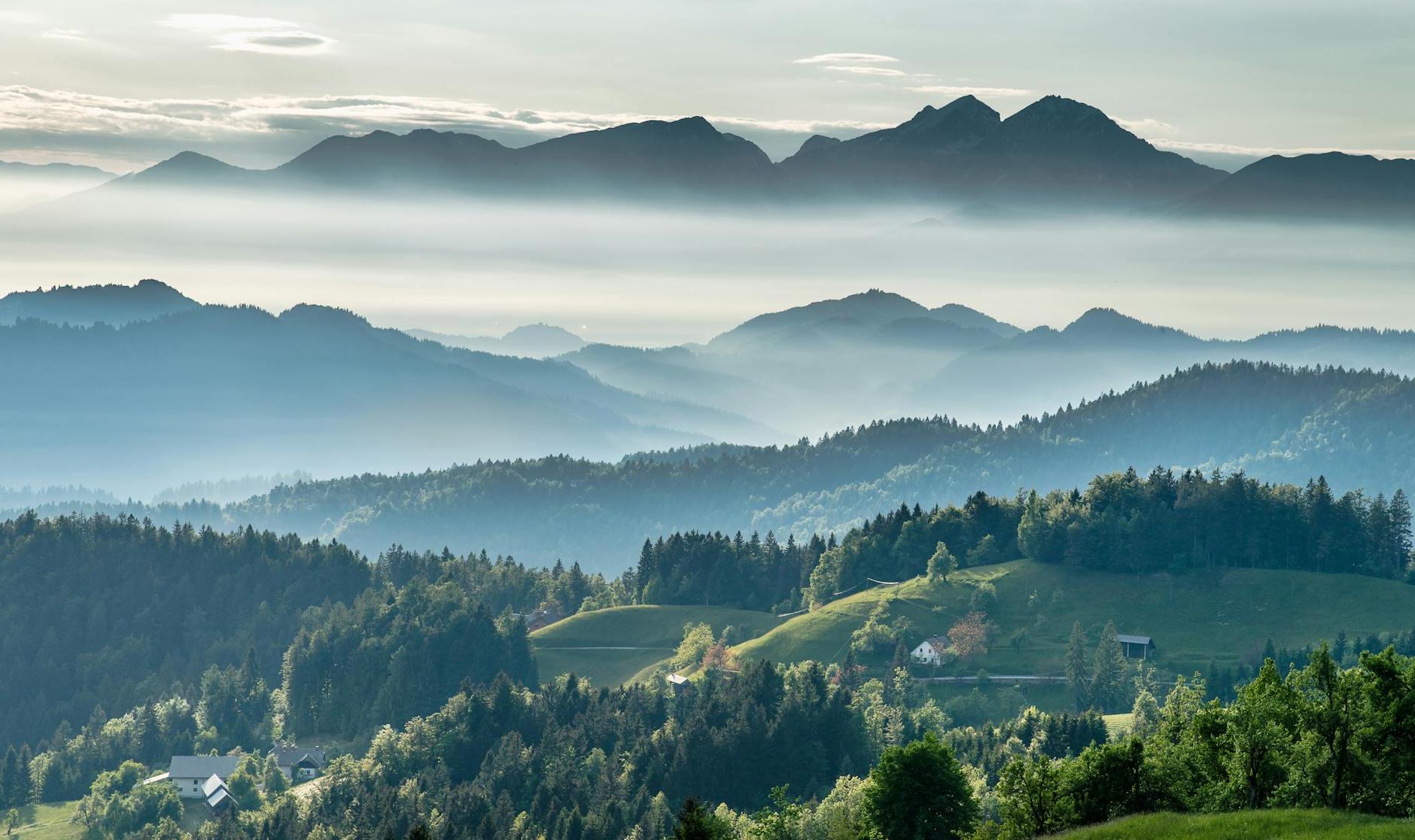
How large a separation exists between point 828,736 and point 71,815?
87202mm

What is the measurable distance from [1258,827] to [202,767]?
486 ft

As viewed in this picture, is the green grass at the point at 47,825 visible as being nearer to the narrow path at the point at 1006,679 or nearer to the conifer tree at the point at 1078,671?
the narrow path at the point at 1006,679

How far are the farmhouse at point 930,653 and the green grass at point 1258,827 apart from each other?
120569 mm

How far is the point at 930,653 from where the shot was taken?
196 meters

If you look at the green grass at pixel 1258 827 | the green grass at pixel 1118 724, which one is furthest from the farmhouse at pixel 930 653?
the green grass at pixel 1258 827

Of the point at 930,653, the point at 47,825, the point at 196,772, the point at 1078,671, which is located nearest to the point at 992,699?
the point at 1078,671

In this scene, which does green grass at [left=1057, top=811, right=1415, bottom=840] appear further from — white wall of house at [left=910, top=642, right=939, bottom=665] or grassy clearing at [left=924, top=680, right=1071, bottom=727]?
white wall of house at [left=910, top=642, right=939, bottom=665]

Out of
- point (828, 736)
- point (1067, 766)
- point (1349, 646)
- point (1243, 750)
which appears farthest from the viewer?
point (1349, 646)

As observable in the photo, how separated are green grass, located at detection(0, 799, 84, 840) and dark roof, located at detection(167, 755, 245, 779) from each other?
11468mm

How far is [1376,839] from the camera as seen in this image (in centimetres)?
6550

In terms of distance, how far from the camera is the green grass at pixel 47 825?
602 ft

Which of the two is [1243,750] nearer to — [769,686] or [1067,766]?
[1067,766]

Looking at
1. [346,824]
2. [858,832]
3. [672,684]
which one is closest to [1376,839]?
[858,832]

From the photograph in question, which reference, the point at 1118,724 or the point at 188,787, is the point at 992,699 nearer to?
the point at 1118,724
